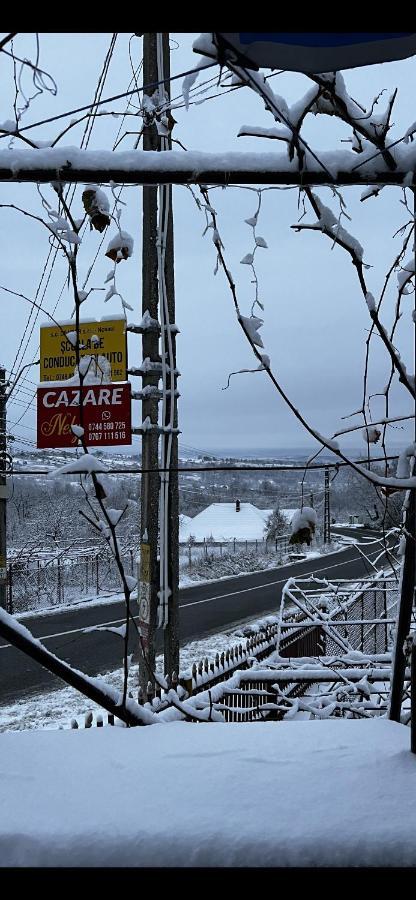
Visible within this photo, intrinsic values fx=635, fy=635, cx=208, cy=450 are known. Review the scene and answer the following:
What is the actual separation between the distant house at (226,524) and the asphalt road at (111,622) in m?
11.8

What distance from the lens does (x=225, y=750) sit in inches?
47.3

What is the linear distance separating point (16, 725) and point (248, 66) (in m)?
8.35

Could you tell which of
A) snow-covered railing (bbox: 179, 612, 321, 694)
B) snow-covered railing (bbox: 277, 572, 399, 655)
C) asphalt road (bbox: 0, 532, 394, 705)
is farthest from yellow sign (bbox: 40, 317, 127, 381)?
snow-covered railing (bbox: 179, 612, 321, 694)

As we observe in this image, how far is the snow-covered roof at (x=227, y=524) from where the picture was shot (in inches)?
1631

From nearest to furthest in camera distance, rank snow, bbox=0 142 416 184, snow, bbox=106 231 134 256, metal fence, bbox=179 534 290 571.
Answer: snow, bbox=0 142 416 184 < snow, bbox=106 231 134 256 < metal fence, bbox=179 534 290 571

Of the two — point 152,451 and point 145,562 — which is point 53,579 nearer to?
point 145,562

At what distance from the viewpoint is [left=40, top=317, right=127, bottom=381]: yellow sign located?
160 inches

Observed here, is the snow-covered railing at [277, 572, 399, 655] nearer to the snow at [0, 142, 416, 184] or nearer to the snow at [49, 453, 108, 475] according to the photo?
the snow at [49, 453, 108, 475]

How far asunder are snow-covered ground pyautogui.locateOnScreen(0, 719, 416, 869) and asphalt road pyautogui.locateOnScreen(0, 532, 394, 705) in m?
0.99

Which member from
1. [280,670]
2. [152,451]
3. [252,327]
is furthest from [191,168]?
[280,670]

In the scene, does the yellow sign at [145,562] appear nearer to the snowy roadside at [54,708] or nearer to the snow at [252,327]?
the snowy roadside at [54,708]

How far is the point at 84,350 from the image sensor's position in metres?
4.53

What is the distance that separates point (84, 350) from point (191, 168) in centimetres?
336
